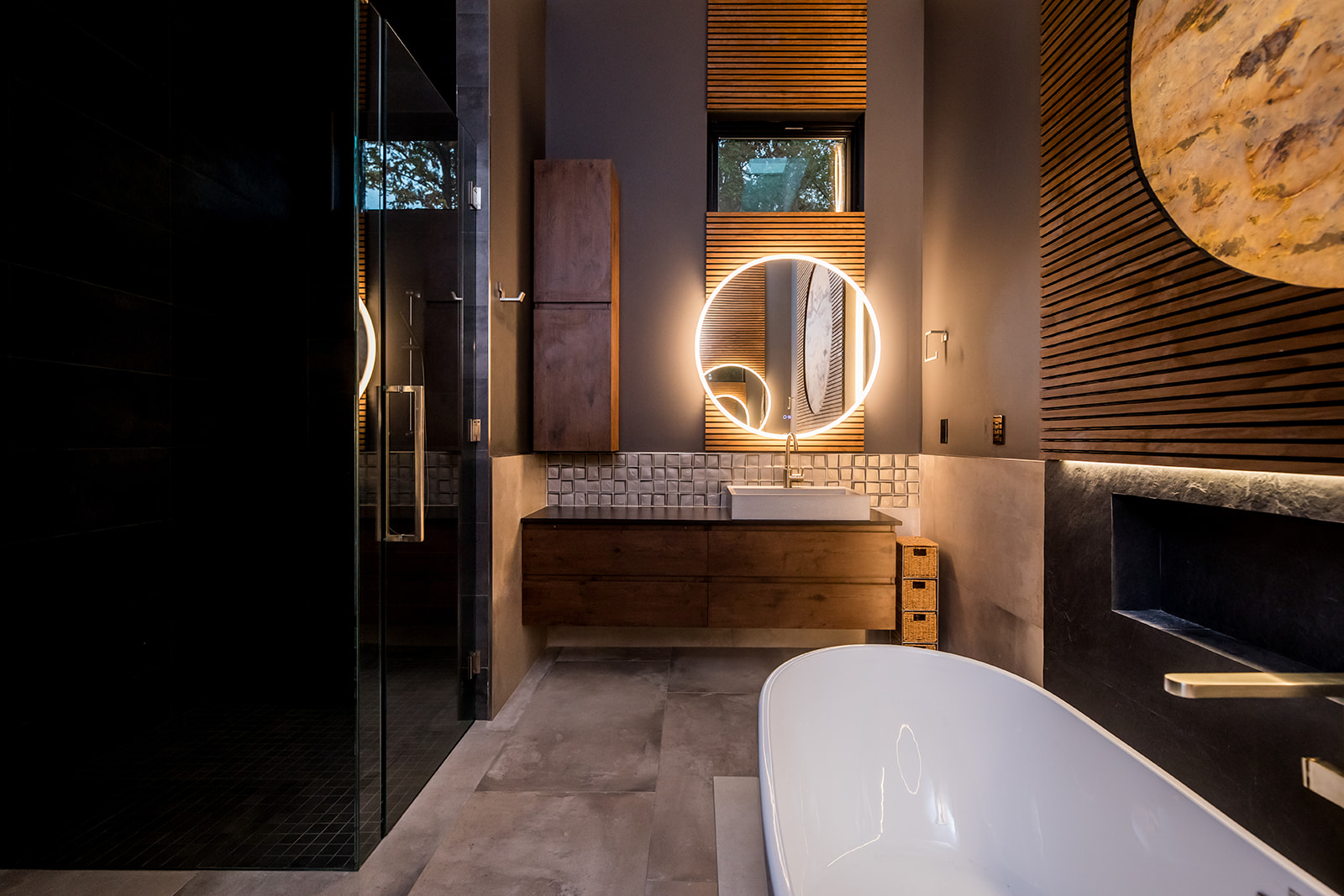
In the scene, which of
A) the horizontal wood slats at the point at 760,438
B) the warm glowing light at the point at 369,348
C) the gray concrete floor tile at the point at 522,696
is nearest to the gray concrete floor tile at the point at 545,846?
the gray concrete floor tile at the point at 522,696

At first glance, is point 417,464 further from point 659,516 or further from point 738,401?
point 738,401

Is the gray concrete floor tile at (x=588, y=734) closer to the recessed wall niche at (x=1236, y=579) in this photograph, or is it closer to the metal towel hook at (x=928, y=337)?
the recessed wall niche at (x=1236, y=579)

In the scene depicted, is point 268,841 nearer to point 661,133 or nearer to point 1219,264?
point 1219,264

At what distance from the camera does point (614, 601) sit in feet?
9.00

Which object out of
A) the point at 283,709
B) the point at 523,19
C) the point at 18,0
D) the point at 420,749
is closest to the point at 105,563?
the point at 283,709

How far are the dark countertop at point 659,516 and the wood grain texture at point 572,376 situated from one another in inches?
12.4

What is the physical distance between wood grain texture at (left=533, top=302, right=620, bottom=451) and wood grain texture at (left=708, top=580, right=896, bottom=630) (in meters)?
0.93

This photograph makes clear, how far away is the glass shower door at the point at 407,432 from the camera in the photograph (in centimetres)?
159

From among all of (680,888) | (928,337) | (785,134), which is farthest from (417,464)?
(785,134)

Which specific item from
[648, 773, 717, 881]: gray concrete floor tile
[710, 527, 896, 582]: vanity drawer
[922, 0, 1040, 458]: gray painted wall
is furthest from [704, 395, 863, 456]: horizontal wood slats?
[648, 773, 717, 881]: gray concrete floor tile

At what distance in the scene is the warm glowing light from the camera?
5.18 ft

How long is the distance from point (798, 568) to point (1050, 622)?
990 millimetres

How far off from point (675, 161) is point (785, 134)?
64cm

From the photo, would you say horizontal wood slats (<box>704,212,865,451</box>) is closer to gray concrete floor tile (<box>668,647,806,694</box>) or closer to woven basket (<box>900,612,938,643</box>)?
woven basket (<box>900,612,938,643</box>)
